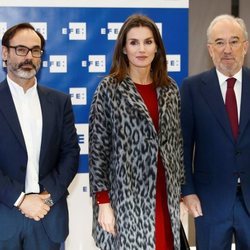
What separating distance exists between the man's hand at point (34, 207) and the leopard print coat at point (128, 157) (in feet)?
0.91

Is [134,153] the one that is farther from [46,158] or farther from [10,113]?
[10,113]

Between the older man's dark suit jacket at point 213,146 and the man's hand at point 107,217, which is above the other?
the older man's dark suit jacket at point 213,146

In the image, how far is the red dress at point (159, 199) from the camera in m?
2.26

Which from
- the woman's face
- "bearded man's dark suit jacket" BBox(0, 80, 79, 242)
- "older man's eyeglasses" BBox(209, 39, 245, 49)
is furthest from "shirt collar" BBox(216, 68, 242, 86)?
"bearded man's dark suit jacket" BBox(0, 80, 79, 242)

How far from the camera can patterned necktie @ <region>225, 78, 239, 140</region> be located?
2502 millimetres

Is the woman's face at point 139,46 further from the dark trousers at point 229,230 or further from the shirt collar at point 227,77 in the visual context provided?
the dark trousers at point 229,230

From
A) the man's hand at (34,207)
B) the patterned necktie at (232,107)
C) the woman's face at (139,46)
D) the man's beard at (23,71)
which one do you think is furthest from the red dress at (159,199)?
the man's beard at (23,71)

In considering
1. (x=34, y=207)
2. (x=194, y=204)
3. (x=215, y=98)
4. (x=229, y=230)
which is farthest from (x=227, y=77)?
(x=34, y=207)

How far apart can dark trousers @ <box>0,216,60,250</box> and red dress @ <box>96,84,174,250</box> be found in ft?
1.31

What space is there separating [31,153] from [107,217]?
0.52 meters

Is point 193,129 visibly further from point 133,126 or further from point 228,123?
point 133,126

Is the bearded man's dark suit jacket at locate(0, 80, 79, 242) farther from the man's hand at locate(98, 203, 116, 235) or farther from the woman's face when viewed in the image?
the woman's face

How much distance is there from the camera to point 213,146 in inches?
99.3

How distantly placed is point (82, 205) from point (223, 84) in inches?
60.4
